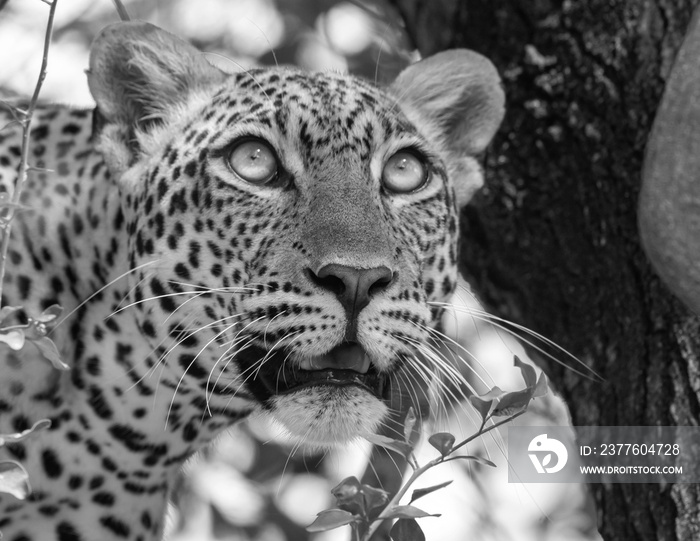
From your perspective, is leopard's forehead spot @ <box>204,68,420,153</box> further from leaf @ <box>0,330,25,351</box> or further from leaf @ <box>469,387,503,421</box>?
leaf @ <box>0,330,25,351</box>

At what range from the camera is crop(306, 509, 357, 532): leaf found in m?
2.46

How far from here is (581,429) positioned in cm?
458

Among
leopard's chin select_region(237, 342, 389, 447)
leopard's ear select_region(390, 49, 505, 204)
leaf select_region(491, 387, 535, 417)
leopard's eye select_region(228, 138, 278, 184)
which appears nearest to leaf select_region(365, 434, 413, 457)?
leaf select_region(491, 387, 535, 417)

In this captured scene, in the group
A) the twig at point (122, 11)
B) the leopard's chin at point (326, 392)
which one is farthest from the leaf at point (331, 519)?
the twig at point (122, 11)

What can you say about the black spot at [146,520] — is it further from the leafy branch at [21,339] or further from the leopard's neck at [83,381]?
the leafy branch at [21,339]

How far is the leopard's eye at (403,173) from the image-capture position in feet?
14.1

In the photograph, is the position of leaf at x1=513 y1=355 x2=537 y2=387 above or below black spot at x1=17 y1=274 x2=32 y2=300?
below

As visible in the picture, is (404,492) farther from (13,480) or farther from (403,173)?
(403,173)

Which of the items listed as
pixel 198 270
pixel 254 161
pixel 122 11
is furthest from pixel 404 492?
pixel 122 11

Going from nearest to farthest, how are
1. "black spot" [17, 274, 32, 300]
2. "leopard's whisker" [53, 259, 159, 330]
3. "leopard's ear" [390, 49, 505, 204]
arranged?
"leopard's whisker" [53, 259, 159, 330] → "black spot" [17, 274, 32, 300] → "leopard's ear" [390, 49, 505, 204]

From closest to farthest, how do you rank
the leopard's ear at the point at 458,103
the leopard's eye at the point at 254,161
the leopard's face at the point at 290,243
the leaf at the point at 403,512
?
the leaf at the point at 403,512 < the leopard's face at the point at 290,243 < the leopard's eye at the point at 254,161 < the leopard's ear at the point at 458,103

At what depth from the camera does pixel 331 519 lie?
2.49 meters

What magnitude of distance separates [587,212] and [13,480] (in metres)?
2.98

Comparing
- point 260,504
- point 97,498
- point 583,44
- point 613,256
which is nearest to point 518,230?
point 613,256
